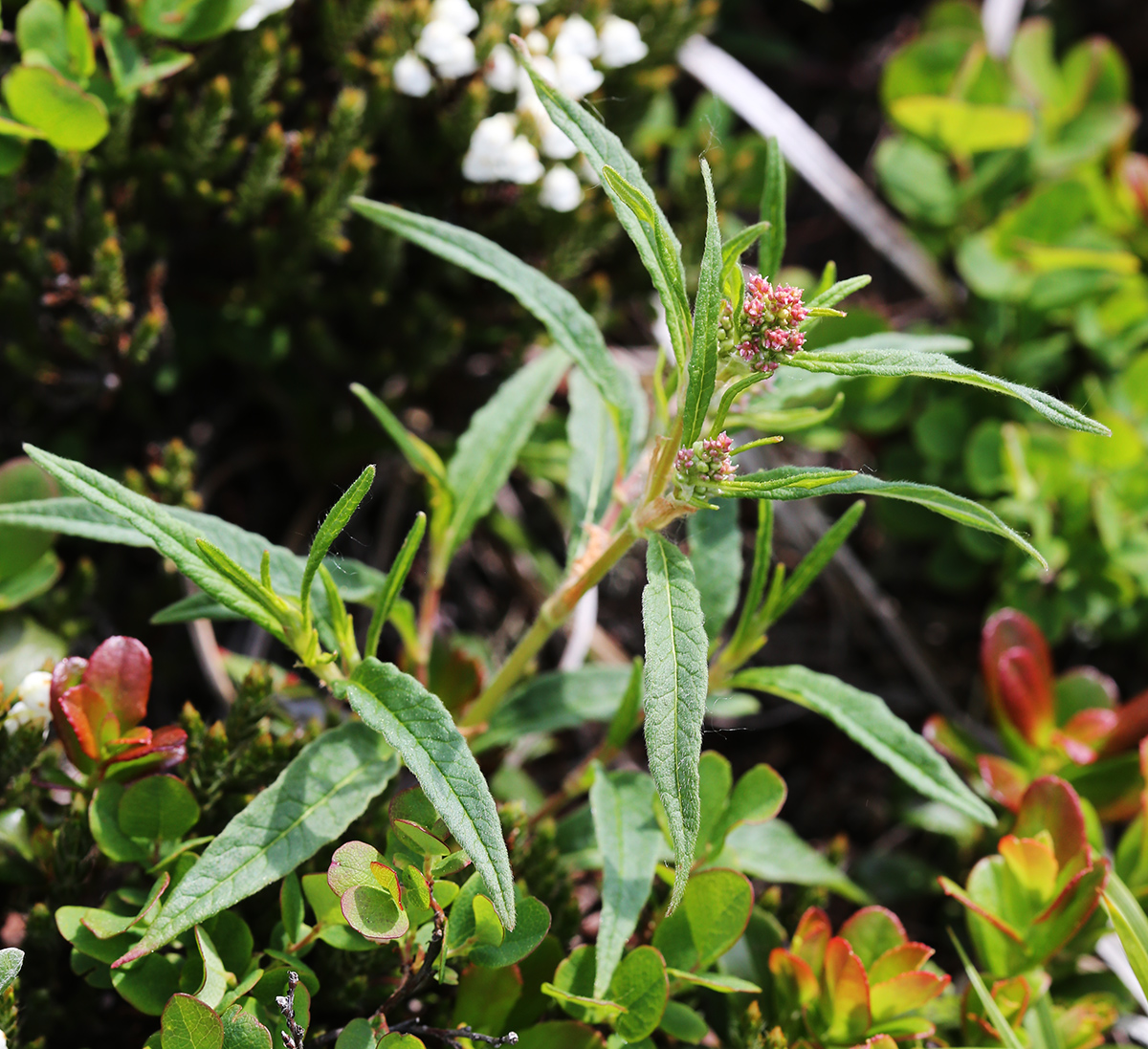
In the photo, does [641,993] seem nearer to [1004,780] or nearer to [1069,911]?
[1069,911]

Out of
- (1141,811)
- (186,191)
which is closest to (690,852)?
(1141,811)

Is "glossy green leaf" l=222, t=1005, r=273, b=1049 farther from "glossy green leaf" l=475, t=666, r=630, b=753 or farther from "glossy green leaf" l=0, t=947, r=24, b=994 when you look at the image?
"glossy green leaf" l=475, t=666, r=630, b=753

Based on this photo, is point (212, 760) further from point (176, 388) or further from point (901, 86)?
point (901, 86)

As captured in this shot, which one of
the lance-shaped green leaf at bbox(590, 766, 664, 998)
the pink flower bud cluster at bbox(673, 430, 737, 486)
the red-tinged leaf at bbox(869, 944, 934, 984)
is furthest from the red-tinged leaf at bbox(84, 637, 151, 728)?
the red-tinged leaf at bbox(869, 944, 934, 984)

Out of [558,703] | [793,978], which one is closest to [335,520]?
[558,703]

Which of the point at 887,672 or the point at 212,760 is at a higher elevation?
the point at 212,760
